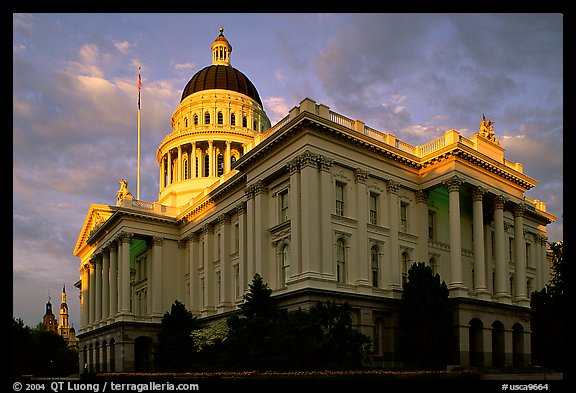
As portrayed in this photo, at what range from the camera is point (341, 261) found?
45219mm

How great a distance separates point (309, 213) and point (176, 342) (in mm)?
16306

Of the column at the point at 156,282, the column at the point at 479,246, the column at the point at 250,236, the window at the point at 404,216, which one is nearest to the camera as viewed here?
the column at the point at 479,246

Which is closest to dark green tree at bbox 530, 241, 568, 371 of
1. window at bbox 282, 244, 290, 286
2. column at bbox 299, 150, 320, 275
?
column at bbox 299, 150, 320, 275

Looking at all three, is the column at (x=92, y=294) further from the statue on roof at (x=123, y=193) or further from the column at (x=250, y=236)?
the column at (x=250, y=236)

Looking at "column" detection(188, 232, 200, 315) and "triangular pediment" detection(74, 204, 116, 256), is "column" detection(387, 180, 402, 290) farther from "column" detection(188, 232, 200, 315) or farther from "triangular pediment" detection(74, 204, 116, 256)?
"triangular pediment" detection(74, 204, 116, 256)

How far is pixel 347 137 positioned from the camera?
150 feet

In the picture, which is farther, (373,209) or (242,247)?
(242,247)

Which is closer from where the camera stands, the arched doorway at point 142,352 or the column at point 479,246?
the column at point 479,246

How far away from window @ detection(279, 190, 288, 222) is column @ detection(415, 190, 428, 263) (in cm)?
1146

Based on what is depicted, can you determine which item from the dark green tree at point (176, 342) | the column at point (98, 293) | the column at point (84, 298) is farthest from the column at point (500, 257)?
the column at point (84, 298)

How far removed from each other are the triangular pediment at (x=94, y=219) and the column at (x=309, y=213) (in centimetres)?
3535

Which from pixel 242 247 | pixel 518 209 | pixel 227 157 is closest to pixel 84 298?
pixel 227 157

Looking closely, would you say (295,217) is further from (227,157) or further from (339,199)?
(227,157)

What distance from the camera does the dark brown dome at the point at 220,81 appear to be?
289ft
